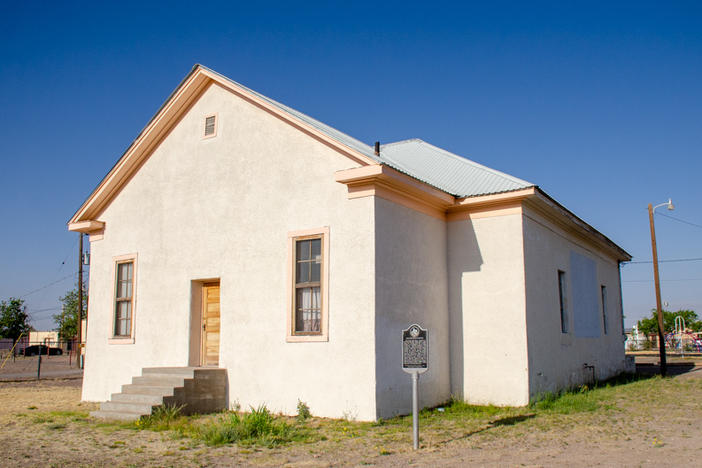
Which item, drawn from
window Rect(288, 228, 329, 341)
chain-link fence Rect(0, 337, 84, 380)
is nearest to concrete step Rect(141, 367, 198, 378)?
window Rect(288, 228, 329, 341)

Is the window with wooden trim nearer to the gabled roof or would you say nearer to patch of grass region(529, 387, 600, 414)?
the gabled roof

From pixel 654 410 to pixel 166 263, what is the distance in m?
10.7

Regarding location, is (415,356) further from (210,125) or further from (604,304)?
(604,304)

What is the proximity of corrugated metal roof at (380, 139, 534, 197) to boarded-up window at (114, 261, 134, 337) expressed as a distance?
22.2 feet

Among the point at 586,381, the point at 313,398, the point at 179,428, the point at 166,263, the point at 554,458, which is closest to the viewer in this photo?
the point at 554,458

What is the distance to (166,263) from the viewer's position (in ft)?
45.8

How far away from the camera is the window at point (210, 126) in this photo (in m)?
13.8

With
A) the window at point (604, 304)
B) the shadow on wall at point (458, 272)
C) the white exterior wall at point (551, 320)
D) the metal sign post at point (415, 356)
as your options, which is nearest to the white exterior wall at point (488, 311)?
the shadow on wall at point (458, 272)

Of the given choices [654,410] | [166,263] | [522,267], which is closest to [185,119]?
[166,263]

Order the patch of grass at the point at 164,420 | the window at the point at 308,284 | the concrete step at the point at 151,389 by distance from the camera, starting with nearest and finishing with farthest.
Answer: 1. the patch of grass at the point at 164,420
2. the concrete step at the point at 151,389
3. the window at the point at 308,284

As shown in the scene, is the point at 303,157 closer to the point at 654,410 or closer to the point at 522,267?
the point at 522,267

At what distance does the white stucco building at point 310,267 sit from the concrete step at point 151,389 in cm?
137

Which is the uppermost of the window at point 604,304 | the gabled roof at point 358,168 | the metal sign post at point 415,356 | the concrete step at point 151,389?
the gabled roof at point 358,168

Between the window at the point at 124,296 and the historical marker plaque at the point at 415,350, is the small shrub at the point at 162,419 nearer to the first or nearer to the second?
the window at the point at 124,296
